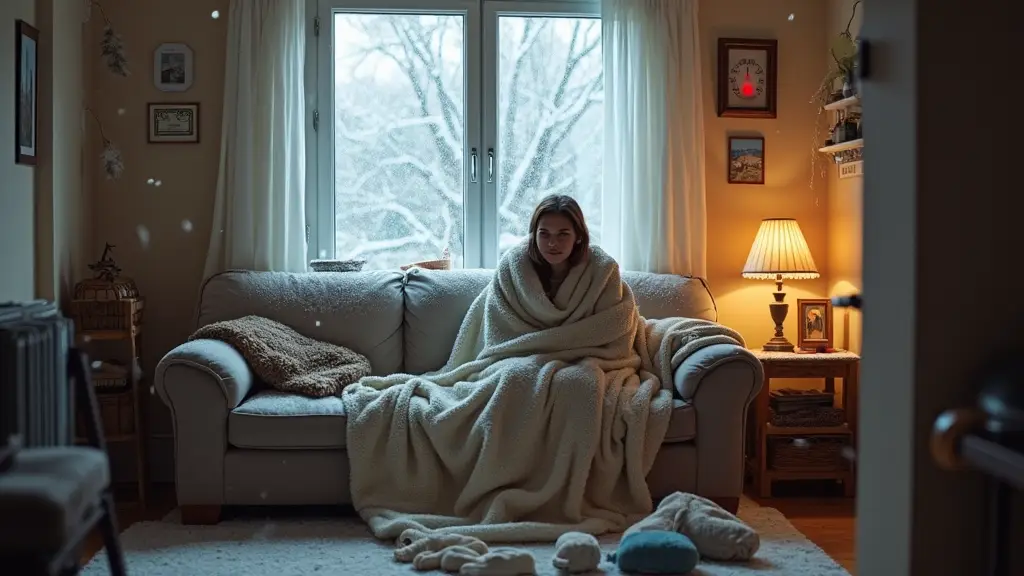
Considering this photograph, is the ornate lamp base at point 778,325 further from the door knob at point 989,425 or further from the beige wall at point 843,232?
the door knob at point 989,425

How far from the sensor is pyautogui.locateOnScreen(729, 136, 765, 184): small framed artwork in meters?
4.72

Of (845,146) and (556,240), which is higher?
(845,146)

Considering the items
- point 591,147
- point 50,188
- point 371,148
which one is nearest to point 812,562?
point 591,147

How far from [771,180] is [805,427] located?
1197 mm

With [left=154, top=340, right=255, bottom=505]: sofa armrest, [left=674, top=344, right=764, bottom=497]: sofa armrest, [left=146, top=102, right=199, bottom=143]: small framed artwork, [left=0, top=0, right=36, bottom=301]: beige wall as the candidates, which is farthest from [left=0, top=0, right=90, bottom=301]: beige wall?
[left=674, top=344, right=764, bottom=497]: sofa armrest

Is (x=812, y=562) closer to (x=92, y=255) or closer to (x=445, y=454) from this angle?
(x=445, y=454)

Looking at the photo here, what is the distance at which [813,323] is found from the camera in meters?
4.48

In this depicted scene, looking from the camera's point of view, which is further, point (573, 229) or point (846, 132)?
point (846, 132)

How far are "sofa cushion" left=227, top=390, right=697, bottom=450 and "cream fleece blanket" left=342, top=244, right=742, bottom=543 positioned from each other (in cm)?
6

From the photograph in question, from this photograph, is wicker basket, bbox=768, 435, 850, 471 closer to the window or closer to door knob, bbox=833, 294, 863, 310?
the window

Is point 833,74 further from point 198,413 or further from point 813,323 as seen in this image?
point 198,413

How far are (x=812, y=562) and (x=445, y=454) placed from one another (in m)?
1.22

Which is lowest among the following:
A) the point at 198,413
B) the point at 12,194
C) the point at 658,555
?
the point at 658,555

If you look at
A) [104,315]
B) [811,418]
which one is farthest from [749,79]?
[104,315]
